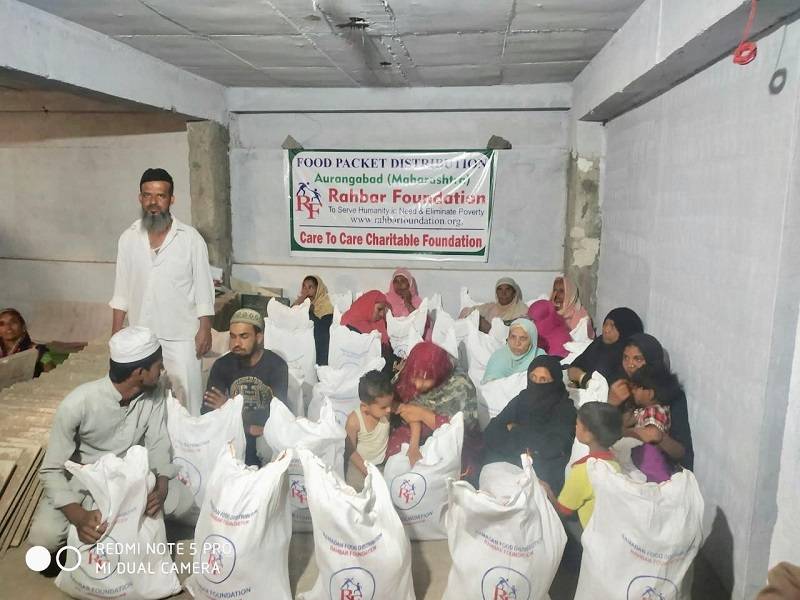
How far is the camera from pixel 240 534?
7.09ft

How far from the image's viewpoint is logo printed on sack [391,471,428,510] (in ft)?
8.64

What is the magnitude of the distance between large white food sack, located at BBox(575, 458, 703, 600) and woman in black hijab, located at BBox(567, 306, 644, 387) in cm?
143

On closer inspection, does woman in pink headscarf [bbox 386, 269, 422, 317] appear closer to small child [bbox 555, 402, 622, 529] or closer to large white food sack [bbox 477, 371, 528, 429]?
large white food sack [bbox 477, 371, 528, 429]

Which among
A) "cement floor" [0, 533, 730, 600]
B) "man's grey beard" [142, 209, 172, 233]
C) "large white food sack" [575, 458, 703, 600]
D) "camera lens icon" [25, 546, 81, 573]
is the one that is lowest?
"cement floor" [0, 533, 730, 600]

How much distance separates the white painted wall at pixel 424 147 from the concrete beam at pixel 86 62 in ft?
3.45

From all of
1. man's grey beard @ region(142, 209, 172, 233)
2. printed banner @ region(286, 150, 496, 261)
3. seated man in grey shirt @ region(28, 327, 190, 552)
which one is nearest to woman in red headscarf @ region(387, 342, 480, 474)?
seated man in grey shirt @ region(28, 327, 190, 552)

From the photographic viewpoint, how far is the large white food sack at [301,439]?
2.70 metres

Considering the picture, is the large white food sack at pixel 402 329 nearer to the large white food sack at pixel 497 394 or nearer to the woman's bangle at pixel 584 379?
the large white food sack at pixel 497 394

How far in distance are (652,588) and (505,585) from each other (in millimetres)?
504

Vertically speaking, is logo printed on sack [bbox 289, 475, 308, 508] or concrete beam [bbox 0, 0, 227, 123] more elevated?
concrete beam [bbox 0, 0, 227, 123]

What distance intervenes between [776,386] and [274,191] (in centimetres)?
488

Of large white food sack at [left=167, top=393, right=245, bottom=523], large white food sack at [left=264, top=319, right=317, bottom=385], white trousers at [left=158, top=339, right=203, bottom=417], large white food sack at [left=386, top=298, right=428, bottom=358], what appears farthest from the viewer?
large white food sack at [left=386, top=298, right=428, bottom=358]

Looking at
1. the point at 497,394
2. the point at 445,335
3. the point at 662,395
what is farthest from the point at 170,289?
A: the point at 662,395

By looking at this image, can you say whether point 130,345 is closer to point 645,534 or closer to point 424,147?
point 645,534
